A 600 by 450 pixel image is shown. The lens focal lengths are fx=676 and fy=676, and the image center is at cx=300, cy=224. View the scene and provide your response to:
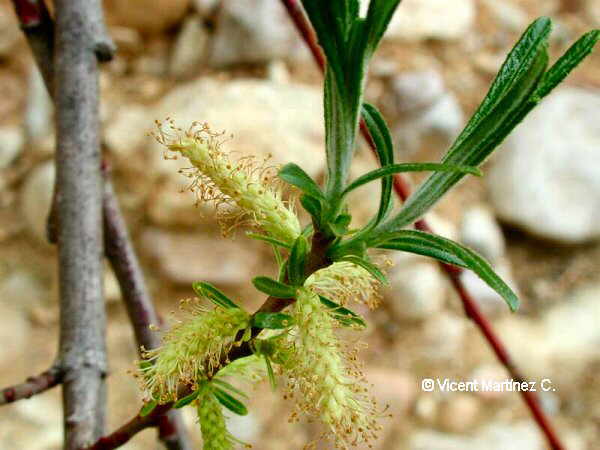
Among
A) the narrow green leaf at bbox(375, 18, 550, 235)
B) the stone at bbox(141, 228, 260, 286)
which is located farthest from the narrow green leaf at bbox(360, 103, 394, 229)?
the stone at bbox(141, 228, 260, 286)

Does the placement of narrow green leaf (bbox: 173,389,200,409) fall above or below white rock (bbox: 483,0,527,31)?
below

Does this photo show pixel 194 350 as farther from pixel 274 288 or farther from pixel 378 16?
pixel 378 16

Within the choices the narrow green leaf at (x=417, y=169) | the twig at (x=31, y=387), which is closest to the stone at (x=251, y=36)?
the twig at (x=31, y=387)

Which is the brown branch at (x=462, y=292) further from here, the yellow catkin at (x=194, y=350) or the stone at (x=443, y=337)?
the stone at (x=443, y=337)

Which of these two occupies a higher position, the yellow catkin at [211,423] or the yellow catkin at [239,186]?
the yellow catkin at [239,186]

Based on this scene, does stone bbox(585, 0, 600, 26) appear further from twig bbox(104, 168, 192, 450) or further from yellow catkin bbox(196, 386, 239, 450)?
yellow catkin bbox(196, 386, 239, 450)

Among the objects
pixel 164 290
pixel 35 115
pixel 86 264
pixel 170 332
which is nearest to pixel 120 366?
pixel 164 290
